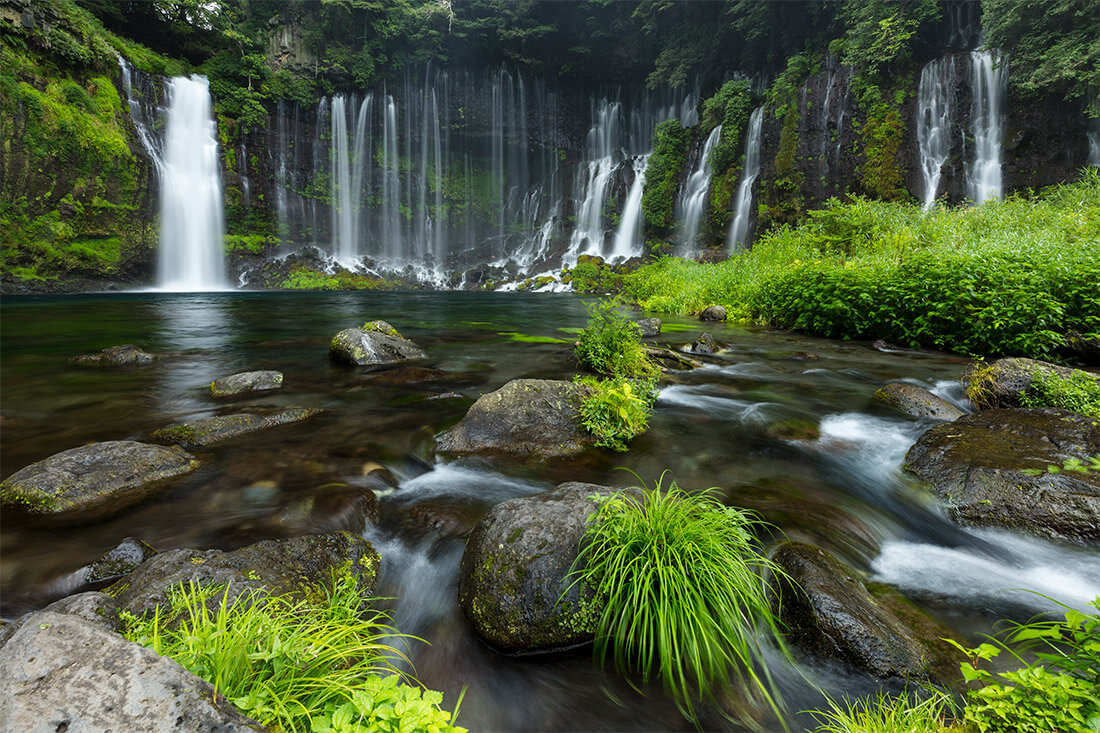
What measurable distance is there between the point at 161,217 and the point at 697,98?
135 ft

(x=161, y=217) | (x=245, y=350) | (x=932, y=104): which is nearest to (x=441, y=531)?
(x=245, y=350)

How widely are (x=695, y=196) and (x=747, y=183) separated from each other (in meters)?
3.81

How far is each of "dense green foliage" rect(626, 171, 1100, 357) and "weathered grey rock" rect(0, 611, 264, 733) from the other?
30.6ft

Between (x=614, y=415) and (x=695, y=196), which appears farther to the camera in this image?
(x=695, y=196)

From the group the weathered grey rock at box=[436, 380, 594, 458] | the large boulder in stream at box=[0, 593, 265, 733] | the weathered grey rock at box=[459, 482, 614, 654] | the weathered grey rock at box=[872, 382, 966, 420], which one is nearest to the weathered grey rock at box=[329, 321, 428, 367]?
the weathered grey rock at box=[436, 380, 594, 458]

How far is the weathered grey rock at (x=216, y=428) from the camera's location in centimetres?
469

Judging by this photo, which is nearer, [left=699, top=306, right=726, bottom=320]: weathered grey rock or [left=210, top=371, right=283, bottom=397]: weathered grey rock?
[left=210, top=371, right=283, bottom=397]: weathered grey rock

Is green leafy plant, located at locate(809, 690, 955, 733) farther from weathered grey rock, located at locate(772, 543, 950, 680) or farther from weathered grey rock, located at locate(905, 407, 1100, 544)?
weathered grey rock, located at locate(905, 407, 1100, 544)

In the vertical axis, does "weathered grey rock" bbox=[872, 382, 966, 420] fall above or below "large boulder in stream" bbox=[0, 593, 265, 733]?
above

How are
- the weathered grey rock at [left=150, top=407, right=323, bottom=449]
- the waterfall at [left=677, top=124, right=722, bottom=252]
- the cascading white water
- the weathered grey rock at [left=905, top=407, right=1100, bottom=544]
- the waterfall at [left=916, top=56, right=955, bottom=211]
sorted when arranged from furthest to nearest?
the cascading white water
the waterfall at [left=677, top=124, right=722, bottom=252]
the waterfall at [left=916, top=56, right=955, bottom=211]
the weathered grey rock at [left=150, top=407, right=323, bottom=449]
the weathered grey rock at [left=905, top=407, right=1100, bottom=544]

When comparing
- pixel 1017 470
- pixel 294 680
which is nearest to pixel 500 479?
pixel 294 680

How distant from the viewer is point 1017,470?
11.1ft

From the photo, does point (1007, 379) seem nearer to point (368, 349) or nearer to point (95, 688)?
point (95, 688)

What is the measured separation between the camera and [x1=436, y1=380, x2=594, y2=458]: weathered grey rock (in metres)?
4.51
